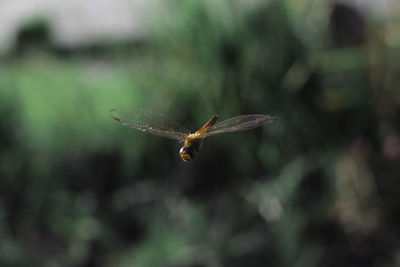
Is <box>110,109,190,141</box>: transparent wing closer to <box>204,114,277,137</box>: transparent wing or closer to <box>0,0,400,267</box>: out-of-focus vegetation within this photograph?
<box>204,114,277,137</box>: transparent wing

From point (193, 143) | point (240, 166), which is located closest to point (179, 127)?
point (193, 143)

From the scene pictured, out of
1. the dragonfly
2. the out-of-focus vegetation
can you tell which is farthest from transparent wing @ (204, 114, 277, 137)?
the out-of-focus vegetation

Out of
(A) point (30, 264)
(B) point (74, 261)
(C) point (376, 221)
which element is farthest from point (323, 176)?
(A) point (30, 264)

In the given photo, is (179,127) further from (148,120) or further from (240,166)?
(240,166)

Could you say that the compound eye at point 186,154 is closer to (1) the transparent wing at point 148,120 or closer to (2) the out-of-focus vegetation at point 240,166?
(1) the transparent wing at point 148,120

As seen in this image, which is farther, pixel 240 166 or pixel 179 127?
pixel 240 166

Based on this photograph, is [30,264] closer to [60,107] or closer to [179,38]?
[60,107]
